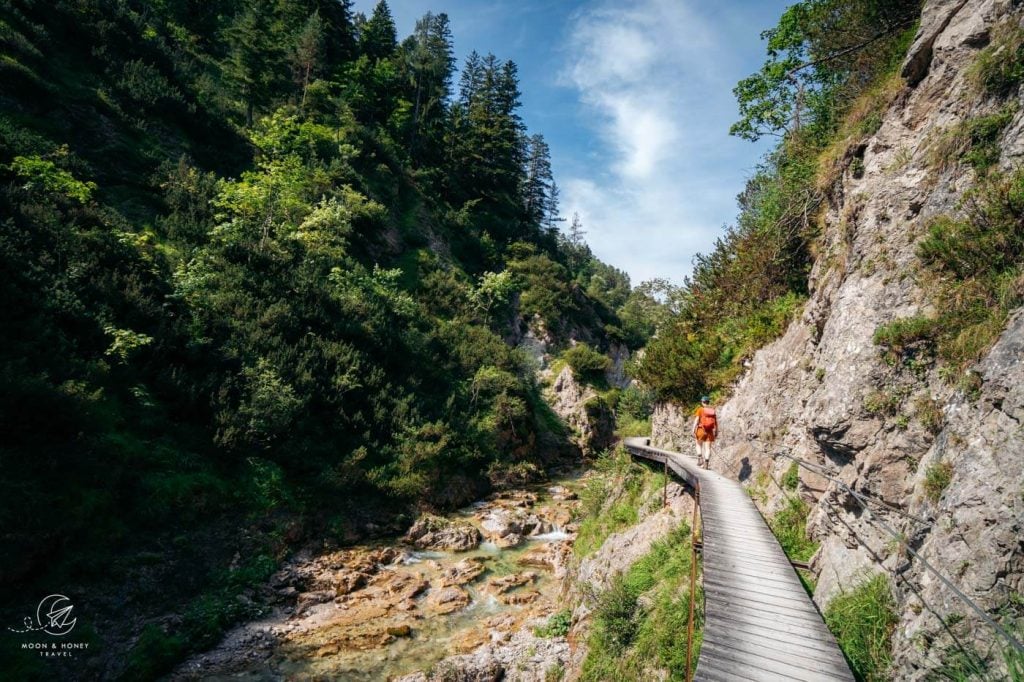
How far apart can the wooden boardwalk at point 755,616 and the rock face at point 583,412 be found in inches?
1013

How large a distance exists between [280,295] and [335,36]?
43.0 meters

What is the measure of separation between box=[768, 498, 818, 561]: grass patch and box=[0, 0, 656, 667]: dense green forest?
42.4 feet

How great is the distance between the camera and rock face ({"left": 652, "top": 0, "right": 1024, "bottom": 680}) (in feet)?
14.0

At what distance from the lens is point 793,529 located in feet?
27.0

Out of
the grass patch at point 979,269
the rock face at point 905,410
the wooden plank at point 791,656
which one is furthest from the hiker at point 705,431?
the wooden plank at point 791,656

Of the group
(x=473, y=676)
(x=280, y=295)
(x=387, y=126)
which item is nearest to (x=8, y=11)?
(x=280, y=295)

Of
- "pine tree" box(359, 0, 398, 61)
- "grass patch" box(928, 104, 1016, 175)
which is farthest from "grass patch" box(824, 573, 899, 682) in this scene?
"pine tree" box(359, 0, 398, 61)

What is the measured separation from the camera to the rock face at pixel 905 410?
14.0 feet

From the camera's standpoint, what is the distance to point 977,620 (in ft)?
12.8

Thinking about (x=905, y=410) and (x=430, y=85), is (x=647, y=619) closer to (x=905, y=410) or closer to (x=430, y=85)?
(x=905, y=410)

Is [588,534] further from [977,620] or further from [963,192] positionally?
[963,192]

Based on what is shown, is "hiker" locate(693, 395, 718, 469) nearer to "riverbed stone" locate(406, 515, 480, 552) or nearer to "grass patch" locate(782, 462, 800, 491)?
"grass patch" locate(782, 462, 800, 491)

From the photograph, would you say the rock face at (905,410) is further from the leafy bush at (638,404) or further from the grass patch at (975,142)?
the leafy bush at (638,404)

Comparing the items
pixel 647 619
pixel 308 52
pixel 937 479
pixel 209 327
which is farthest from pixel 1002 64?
pixel 308 52
